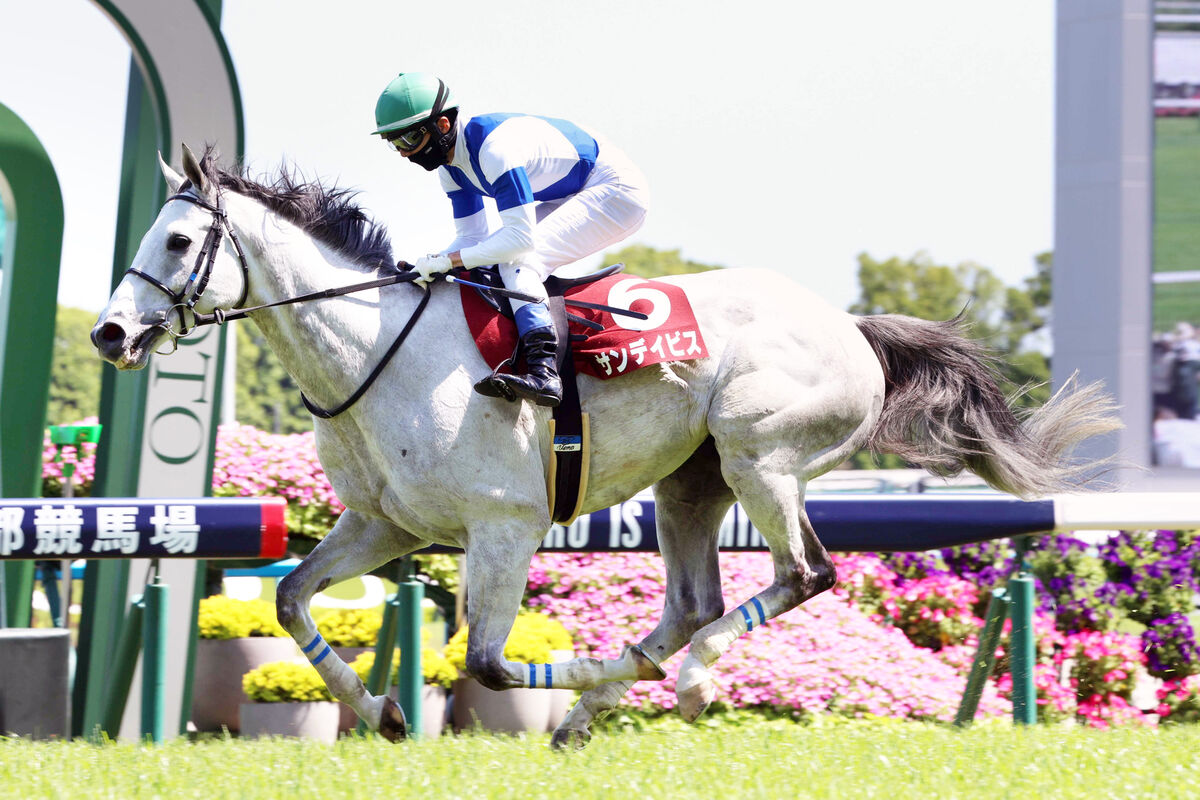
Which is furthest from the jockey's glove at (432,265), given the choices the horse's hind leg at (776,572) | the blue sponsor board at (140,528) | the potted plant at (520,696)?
the potted plant at (520,696)

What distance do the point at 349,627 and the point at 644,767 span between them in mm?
2594

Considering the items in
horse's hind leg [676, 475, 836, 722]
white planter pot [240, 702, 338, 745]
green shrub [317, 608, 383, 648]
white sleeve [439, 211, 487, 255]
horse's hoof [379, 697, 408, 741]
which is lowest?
white planter pot [240, 702, 338, 745]

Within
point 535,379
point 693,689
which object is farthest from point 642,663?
point 535,379

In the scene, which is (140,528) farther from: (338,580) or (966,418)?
(966,418)

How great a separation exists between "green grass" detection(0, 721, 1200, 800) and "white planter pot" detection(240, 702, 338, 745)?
0.92 m

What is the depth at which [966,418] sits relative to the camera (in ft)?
15.5

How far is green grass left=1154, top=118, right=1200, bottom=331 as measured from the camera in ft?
65.3

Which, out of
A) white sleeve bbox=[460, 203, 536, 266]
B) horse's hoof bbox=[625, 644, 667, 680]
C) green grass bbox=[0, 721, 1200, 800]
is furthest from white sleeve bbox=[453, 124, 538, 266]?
green grass bbox=[0, 721, 1200, 800]

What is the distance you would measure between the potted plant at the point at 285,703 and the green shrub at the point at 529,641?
610mm

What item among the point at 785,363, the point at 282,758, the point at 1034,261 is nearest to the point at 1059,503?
the point at 785,363

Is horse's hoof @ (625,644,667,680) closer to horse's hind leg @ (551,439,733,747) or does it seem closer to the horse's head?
horse's hind leg @ (551,439,733,747)

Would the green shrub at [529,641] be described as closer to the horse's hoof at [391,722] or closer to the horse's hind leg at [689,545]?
the horse's hind leg at [689,545]

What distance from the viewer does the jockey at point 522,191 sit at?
3.89 metres

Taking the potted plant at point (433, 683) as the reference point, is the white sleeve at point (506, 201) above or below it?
above
